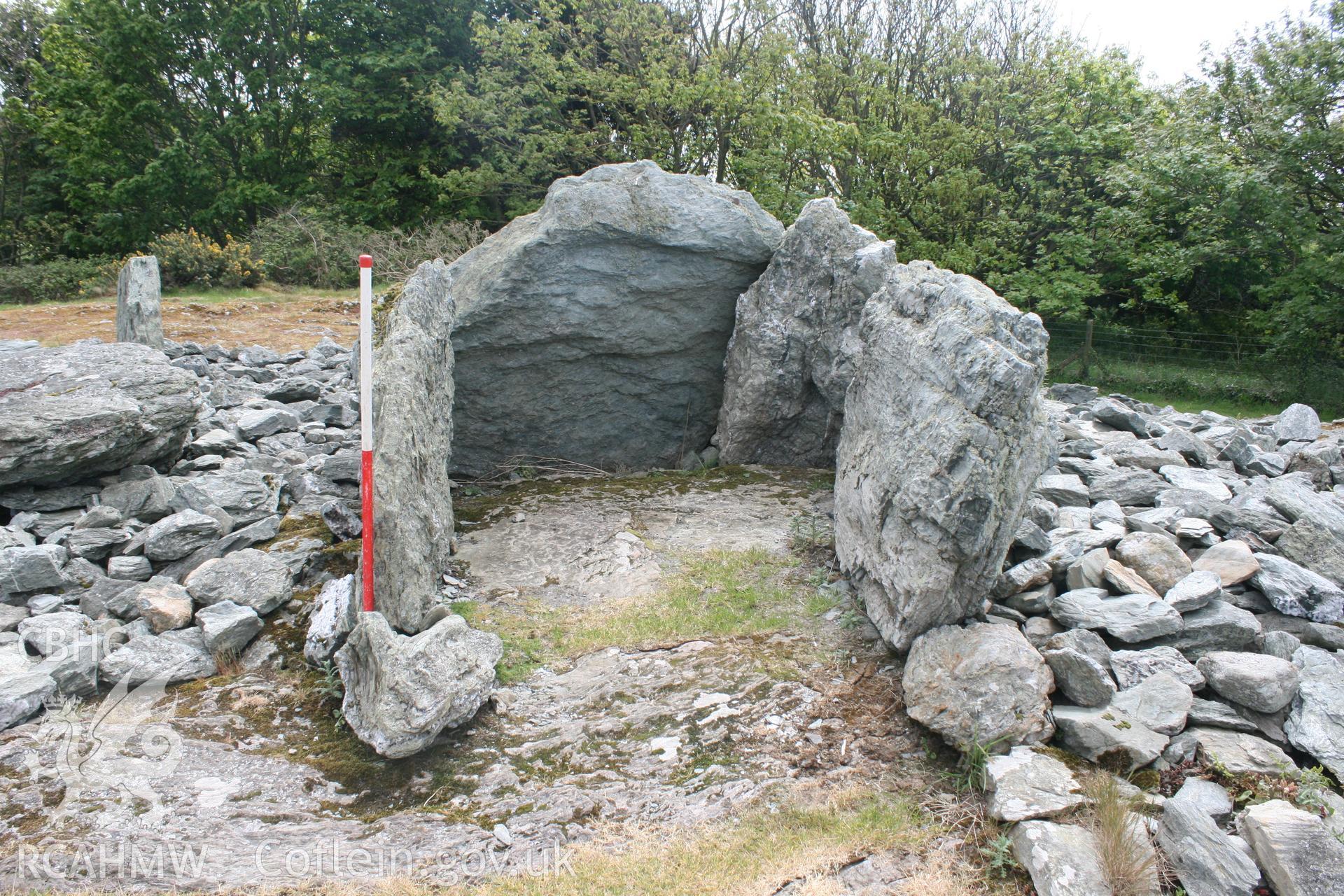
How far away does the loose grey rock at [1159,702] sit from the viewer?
3.84m

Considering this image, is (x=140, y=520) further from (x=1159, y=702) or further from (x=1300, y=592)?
(x=1300, y=592)

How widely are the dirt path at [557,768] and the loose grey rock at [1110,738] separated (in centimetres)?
61

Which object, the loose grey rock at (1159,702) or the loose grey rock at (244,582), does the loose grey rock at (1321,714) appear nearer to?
the loose grey rock at (1159,702)

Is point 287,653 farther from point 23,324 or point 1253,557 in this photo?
point 23,324

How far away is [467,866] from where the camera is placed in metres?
3.24

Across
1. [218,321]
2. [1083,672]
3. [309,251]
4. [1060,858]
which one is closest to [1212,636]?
[1083,672]

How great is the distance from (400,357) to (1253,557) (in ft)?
16.1

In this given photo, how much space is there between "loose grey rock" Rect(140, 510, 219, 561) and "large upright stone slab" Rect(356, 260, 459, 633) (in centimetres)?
141

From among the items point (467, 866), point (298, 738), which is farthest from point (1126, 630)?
point (298, 738)

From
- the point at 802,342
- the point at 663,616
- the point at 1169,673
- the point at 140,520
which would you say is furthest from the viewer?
the point at 802,342

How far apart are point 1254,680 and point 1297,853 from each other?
1071mm

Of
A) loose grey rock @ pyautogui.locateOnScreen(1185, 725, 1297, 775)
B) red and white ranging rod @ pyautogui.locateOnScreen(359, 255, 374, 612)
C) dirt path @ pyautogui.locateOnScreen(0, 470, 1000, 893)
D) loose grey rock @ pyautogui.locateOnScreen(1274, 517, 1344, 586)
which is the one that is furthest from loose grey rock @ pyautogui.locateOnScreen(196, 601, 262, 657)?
loose grey rock @ pyautogui.locateOnScreen(1274, 517, 1344, 586)

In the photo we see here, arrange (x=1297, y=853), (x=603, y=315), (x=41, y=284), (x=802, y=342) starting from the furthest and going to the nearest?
(x=41, y=284) → (x=603, y=315) → (x=802, y=342) → (x=1297, y=853)

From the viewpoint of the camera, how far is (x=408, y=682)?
379 cm
